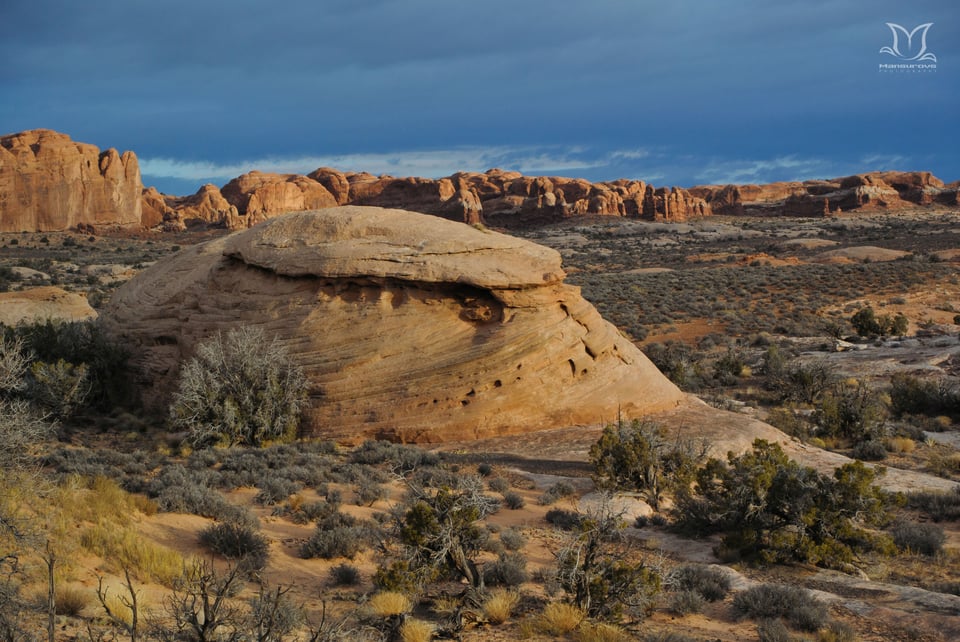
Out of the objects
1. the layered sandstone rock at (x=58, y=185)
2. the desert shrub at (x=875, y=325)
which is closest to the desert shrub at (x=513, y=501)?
the desert shrub at (x=875, y=325)

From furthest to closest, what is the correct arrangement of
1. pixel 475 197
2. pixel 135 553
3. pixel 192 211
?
pixel 475 197 → pixel 192 211 → pixel 135 553

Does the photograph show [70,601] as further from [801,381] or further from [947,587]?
[801,381]

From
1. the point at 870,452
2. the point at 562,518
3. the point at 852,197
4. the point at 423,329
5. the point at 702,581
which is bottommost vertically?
the point at 870,452

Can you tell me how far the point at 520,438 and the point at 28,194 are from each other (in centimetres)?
8758

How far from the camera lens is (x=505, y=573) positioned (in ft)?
23.5

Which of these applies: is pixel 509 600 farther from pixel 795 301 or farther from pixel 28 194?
pixel 28 194

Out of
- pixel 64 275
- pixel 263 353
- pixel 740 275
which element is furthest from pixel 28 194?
pixel 263 353

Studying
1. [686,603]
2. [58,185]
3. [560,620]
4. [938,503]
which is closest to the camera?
[560,620]

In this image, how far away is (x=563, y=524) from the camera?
366 inches

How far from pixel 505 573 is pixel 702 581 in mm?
1999

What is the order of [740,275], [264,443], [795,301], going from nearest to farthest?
[264,443] → [795,301] → [740,275]

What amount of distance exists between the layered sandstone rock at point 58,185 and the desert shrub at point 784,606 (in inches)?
3587

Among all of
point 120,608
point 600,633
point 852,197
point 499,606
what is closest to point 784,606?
point 600,633

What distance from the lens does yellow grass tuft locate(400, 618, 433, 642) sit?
5.77 meters
